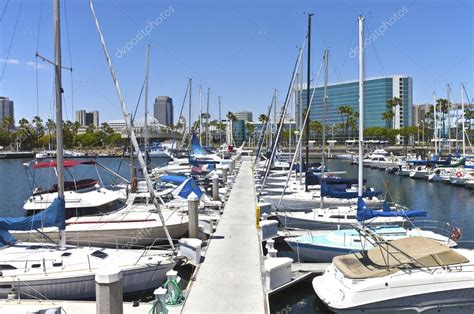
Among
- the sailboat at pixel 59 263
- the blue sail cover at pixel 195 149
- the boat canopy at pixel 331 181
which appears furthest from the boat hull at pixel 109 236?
the blue sail cover at pixel 195 149

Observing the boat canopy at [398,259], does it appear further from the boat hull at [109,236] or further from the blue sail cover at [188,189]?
A: the blue sail cover at [188,189]

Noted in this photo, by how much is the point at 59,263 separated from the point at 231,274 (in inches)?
224

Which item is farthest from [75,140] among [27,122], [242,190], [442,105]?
[242,190]

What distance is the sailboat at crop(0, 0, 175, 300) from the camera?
46.3ft

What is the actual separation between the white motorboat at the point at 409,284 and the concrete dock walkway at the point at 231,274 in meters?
2.68

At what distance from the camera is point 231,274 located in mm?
A: 15070

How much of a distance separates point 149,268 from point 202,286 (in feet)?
8.20

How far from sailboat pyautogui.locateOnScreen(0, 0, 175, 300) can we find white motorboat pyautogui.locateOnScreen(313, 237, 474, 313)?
20.4ft

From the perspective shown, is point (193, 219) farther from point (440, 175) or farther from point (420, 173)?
point (420, 173)

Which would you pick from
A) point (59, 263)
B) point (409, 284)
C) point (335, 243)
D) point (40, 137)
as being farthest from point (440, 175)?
point (40, 137)

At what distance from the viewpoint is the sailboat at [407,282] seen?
13.3 meters

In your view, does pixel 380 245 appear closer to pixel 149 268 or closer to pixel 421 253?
pixel 421 253

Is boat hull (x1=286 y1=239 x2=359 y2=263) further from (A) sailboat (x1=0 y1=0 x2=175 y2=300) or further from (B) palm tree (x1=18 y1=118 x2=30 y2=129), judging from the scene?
(B) palm tree (x1=18 y1=118 x2=30 y2=129)

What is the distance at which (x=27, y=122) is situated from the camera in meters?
167
